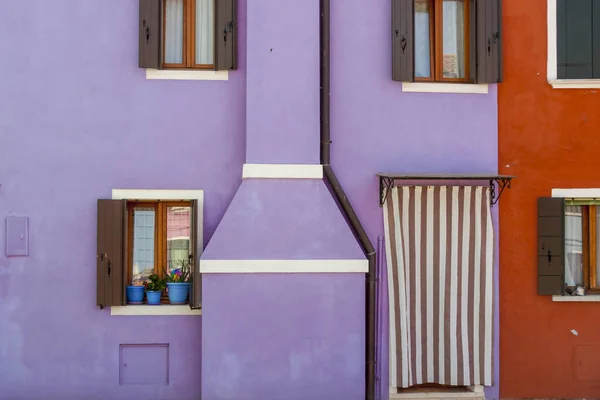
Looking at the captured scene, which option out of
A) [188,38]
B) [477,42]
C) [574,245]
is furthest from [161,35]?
[574,245]

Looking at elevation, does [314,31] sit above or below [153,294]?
above

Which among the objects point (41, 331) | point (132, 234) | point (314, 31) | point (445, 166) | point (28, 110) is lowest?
point (41, 331)

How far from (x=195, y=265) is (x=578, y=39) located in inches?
216

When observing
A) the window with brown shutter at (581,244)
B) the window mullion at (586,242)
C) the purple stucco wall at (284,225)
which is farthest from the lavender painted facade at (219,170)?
the window mullion at (586,242)

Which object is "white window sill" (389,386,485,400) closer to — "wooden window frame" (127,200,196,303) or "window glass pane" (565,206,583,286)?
"window glass pane" (565,206,583,286)

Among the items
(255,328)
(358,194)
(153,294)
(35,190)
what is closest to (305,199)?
(358,194)

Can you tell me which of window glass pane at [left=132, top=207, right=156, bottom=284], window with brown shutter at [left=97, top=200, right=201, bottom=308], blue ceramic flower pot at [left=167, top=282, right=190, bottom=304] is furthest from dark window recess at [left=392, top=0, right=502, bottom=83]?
blue ceramic flower pot at [left=167, top=282, right=190, bottom=304]

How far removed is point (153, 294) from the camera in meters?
8.66

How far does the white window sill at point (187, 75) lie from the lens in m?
8.65

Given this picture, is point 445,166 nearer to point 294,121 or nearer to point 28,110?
point 294,121

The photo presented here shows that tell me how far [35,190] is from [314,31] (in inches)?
150

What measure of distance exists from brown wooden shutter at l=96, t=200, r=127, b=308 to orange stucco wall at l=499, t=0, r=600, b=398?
4629mm

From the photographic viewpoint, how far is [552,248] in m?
8.84

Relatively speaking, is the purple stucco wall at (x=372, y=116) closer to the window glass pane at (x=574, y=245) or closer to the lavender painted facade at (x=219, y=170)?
the lavender painted facade at (x=219, y=170)
